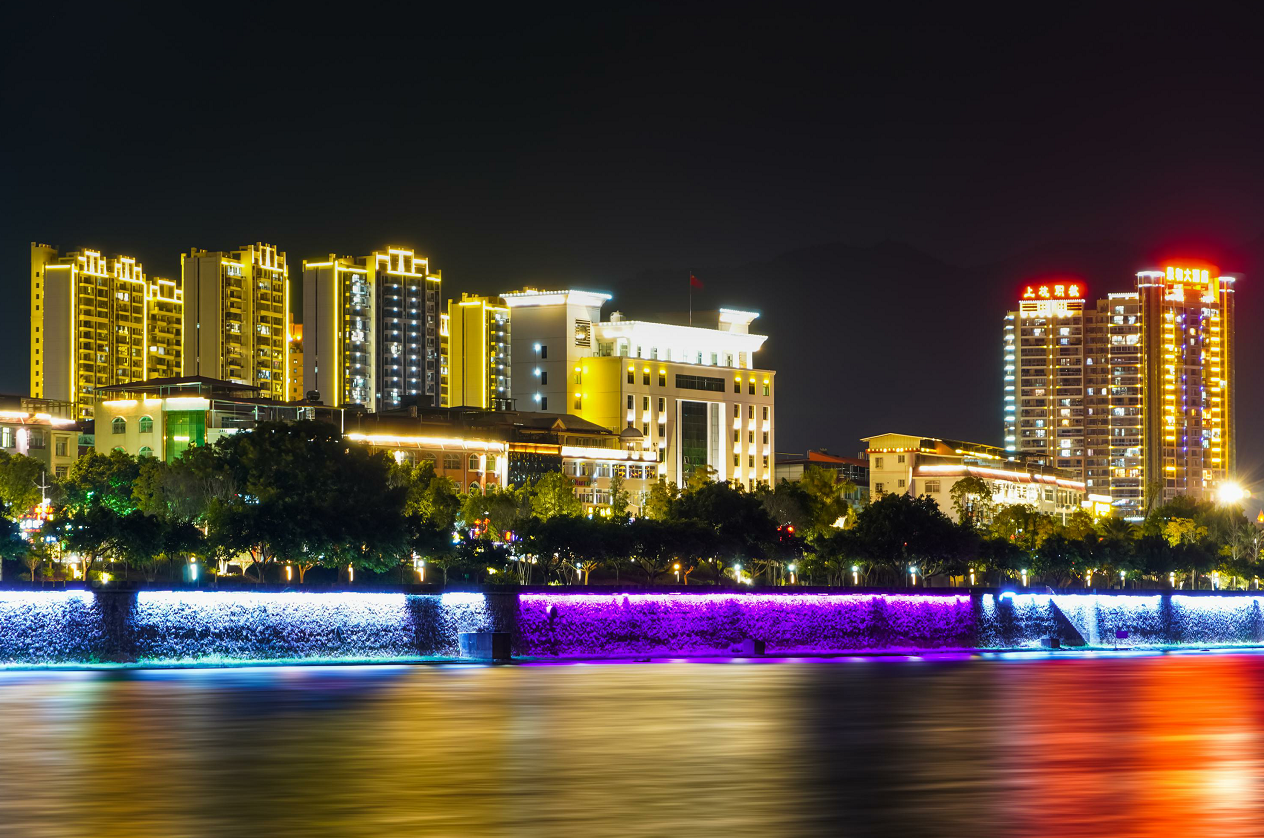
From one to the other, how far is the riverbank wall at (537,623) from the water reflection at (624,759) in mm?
14312

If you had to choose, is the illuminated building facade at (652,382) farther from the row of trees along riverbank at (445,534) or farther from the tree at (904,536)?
the tree at (904,536)

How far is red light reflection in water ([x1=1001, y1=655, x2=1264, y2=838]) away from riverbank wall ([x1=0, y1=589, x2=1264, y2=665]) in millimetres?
26866

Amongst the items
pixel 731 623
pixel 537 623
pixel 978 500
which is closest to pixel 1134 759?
pixel 537 623

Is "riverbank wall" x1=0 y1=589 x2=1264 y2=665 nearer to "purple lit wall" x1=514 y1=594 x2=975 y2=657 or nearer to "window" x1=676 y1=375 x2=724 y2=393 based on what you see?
"purple lit wall" x1=514 y1=594 x2=975 y2=657

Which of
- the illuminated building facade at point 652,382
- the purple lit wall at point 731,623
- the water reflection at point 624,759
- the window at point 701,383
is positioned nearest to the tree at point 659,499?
the illuminated building facade at point 652,382

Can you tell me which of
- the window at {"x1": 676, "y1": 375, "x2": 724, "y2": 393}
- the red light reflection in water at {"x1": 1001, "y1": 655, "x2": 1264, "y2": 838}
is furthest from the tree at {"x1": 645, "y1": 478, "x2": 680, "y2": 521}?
the red light reflection in water at {"x1": 1001, "y1": 655, "x2": 1264, "y2": 838}

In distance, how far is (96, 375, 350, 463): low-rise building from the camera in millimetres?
139625

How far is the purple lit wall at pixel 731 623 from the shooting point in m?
79.6

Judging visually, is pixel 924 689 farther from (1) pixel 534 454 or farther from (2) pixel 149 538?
(1) pixel 534 454

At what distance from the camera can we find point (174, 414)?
5531 inches

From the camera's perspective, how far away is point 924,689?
180ft

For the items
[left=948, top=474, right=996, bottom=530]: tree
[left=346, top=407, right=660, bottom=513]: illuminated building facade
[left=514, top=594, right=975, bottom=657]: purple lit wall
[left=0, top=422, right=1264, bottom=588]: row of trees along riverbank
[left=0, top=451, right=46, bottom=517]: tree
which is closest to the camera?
[left=514, top=594, right=975, bottom=657]: purple lit wall

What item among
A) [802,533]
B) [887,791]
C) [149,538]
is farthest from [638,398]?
[887,791]

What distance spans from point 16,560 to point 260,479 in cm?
1448
